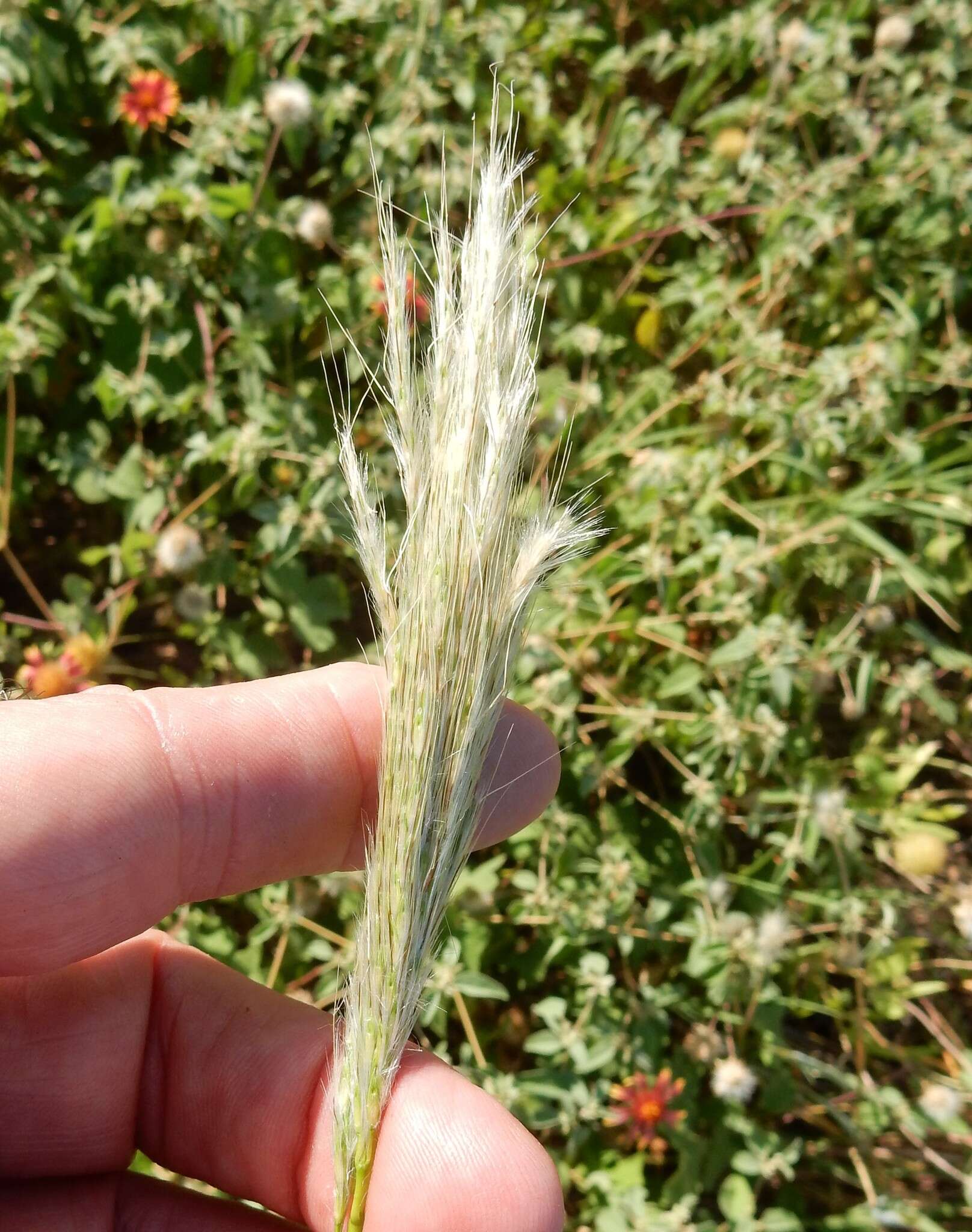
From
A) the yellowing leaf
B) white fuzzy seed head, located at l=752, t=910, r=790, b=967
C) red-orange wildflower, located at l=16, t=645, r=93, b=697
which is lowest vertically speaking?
white fuzzy seed head, located at l=752, t=910, r=790, b=967

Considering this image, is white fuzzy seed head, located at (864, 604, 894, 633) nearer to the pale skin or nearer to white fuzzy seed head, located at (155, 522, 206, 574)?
the pale skin

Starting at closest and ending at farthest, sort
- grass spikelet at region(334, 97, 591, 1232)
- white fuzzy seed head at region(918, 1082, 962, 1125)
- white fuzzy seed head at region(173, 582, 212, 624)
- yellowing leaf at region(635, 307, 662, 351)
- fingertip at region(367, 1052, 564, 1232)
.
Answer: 1. grass spikelet at region(334, 97, 591, 1232)
2. fingertip at region(367, 1052, 564, 1232)
3. white fuzzy seed head at region(918, 1082, 962, 1125)
4. white fuzzy seed head at region(173, 582, 212, 624)
5. yellowing leaf at region(635, 307, 662, 351)

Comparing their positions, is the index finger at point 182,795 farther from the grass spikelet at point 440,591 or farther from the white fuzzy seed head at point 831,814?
the white fuzzy seed head at point 831,814

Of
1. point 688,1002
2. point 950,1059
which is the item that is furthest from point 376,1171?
point 950,1059

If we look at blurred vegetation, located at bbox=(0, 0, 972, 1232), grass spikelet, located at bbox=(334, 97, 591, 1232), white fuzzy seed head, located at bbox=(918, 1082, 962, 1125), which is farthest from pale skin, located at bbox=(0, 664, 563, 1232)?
white fuzzy seed head, located at bbox=(918, 1082, 962, 1125)

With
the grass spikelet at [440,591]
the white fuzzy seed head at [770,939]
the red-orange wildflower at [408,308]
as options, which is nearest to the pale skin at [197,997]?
the grass spikelet at [440,591]

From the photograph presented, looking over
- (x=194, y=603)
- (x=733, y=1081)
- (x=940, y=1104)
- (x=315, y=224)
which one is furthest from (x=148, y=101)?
(x=940, y=1104)

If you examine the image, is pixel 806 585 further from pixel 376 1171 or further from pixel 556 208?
pixel 376 1171
